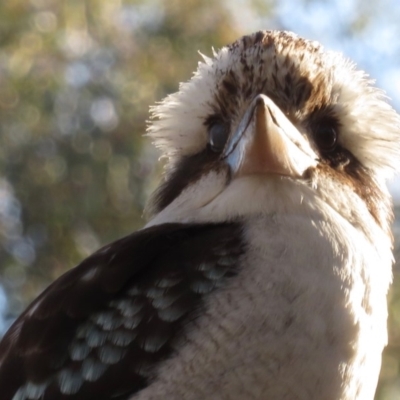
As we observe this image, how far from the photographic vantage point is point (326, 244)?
208 cm

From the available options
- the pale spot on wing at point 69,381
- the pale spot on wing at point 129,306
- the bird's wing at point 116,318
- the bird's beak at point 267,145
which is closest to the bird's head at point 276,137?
the bird's beak at point 267,145

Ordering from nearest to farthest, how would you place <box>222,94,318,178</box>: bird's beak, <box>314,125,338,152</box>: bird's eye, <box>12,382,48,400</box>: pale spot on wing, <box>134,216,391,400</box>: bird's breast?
<box>134,216,391,400</box>: bird's breast
<box>12,382,48,400</box>: pale spot on wing
<box>222,94,318,178</box>: bird's beak
<box>314,125,338,152</box>: bird's eye

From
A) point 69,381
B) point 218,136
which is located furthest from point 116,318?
point 218,136

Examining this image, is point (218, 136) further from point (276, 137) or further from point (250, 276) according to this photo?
point (250, 276)

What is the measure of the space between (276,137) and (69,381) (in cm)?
62

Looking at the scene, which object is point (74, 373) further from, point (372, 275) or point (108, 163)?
point (108, 163)

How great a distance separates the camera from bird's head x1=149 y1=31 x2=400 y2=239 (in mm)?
2141

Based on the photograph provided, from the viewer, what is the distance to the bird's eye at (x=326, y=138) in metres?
2.33

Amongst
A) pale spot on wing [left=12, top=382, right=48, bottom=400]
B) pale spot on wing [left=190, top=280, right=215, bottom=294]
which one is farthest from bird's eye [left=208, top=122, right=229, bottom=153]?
pale spot on wing [left=12, top=382, right=48, bottom=400]

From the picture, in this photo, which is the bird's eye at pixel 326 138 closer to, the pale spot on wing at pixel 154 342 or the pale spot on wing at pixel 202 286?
the pale spot on wing at pixel 202 286

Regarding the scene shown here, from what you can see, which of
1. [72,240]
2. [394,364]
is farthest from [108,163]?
[394,364]

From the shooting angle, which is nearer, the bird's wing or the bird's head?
the bird's wing

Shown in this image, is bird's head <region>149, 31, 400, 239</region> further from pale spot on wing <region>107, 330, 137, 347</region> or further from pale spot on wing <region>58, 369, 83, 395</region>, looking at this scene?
pale spot on wing <region>58, 369, 83, 395</region>

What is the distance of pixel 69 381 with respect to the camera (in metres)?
1.98
